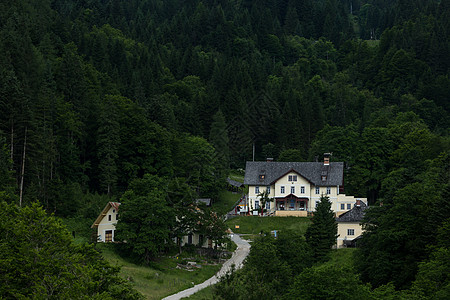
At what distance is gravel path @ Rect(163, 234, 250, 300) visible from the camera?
5322cm

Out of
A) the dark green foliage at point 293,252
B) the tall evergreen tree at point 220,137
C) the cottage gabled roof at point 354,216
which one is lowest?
the dark green foliage at point 293,252

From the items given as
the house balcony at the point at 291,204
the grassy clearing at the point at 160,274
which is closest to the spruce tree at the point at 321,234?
the grassy clearing at the point at 160,274

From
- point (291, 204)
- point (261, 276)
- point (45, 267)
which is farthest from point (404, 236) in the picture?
point (291, 204)

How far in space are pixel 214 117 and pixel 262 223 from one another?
34928 mm

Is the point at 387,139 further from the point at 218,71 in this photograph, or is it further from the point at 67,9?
the point at 67,9

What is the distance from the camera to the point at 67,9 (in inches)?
6998

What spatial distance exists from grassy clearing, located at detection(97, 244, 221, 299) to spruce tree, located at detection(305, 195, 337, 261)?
29.9 ft

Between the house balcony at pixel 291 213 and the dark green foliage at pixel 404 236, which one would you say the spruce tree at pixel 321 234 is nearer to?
the dark green foliage at pixel 404 236

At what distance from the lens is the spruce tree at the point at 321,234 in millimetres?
61375

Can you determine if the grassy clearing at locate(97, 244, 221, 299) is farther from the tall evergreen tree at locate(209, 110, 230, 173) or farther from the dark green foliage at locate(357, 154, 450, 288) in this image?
the tall evergreen tree at locate(209, 110, 230, 173)

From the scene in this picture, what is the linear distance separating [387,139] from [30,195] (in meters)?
53.3

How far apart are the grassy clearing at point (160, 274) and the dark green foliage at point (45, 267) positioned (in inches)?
602

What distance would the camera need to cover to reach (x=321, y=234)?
205 ft

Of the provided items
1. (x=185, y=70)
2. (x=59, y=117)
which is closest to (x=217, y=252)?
(x=59, y=117)
